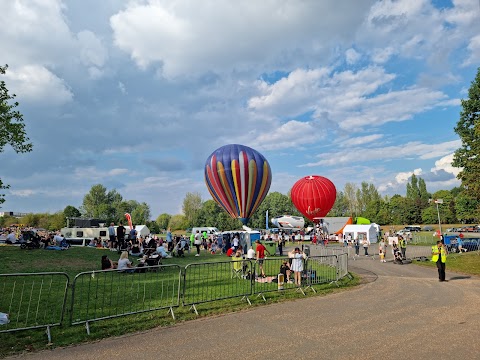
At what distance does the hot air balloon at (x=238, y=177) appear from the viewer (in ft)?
116

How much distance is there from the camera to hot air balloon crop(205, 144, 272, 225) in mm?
35375

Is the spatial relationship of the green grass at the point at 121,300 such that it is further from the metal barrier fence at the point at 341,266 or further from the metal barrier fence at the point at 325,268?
the metal barrier fence at the point at 341,266

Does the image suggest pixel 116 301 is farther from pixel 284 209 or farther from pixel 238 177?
pixel 284 209

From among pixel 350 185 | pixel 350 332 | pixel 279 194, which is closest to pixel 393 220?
pixel 350 185

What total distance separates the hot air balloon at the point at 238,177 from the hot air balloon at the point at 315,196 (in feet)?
64.9

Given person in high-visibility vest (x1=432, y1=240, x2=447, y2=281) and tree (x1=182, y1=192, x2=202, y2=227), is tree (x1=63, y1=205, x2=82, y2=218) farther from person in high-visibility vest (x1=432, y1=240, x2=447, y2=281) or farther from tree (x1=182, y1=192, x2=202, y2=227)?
person in high-visibility vest (x1=432, y1=240, x2=447, y2=281)

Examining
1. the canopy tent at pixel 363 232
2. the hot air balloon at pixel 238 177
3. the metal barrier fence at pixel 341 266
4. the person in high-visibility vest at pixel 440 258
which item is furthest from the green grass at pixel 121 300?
the canopy tent at pixel 363 232

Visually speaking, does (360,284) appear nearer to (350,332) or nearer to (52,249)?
(350,332)

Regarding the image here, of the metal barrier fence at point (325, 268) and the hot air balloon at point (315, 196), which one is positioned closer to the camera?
the metal barrier fence at point (325, 268)

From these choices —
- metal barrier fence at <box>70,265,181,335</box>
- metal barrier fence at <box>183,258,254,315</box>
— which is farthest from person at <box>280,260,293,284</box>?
metal barrier fence at <box>70,265,181,335</box>

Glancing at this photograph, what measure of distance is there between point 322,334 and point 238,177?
93.3 ft

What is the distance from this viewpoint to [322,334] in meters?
7.11

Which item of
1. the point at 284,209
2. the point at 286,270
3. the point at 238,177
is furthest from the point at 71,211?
the point at 286,270

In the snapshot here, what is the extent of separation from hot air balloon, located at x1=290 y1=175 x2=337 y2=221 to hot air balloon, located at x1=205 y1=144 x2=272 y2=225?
1977 cm
